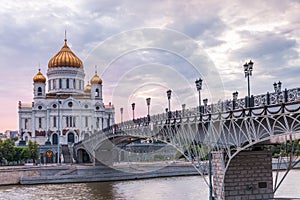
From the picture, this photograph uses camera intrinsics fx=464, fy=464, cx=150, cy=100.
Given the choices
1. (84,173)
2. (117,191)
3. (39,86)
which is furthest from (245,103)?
(39,86)

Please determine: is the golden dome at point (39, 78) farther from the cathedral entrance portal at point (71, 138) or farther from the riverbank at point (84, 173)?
the riverbank at point (84, 173)

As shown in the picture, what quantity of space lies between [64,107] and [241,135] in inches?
2567

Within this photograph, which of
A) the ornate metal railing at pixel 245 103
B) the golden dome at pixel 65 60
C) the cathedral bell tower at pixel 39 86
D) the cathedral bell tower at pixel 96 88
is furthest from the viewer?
the cathedral bell tower at pixel 96 88

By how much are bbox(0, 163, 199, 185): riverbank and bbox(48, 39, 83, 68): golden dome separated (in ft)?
115

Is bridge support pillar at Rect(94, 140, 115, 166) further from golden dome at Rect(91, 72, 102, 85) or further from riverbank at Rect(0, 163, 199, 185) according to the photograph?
golden dome at Rect(91, 72, 102, 85)

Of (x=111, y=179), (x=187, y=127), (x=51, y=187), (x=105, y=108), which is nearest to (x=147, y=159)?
(x=105, y=108)

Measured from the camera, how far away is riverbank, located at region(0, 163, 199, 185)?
53.2 metres

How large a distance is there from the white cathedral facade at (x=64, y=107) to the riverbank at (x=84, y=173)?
24.4 metres

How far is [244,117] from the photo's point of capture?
21.8m

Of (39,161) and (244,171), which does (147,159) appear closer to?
(39,161)

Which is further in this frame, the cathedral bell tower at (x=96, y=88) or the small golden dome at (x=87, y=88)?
the small golden dome at (x=87, y=88)

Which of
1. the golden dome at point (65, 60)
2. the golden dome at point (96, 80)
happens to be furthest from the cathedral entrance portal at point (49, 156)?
the golden dome at point (65, 60)

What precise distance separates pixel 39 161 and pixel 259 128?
5968cm

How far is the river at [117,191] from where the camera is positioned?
37188 mm
